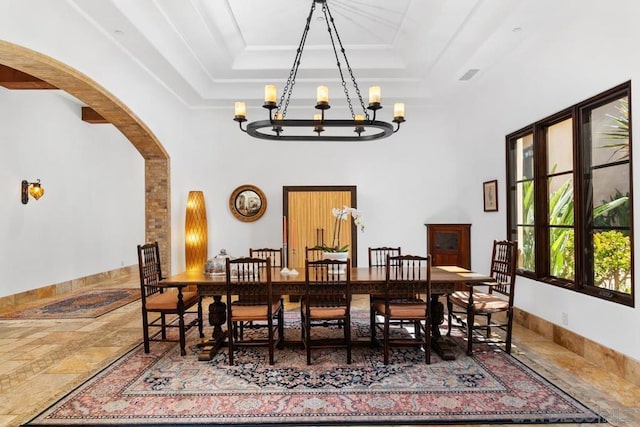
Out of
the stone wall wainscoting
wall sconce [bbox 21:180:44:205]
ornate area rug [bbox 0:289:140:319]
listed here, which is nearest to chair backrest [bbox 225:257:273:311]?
the stone wall wainscoting

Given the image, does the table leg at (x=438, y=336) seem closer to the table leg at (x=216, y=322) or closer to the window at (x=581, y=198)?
the window at (x=581, y=198)

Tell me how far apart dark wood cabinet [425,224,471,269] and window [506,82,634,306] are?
5.10 feet

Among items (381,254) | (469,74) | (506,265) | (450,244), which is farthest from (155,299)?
(469,74)

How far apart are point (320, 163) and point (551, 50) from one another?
3.93 metres

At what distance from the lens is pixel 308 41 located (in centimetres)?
550

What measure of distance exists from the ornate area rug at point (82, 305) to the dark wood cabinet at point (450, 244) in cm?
514

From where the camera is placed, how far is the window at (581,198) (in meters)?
3.50

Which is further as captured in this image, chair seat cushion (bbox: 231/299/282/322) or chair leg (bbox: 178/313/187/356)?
chair leg (bbox: 178/313/187/356)

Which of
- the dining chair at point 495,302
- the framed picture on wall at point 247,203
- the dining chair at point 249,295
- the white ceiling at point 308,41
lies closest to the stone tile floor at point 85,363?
the dining chair at point 495,302

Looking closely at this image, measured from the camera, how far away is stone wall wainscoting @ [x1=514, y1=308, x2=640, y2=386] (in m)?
3.28

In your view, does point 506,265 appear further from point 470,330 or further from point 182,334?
point 182,334

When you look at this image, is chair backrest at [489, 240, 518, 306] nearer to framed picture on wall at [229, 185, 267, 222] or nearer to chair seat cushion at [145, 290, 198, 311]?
chair seat cushion at [145, 290, 198, 311]

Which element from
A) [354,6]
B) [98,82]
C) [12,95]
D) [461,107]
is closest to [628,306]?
[354,6]

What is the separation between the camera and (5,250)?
629cm
